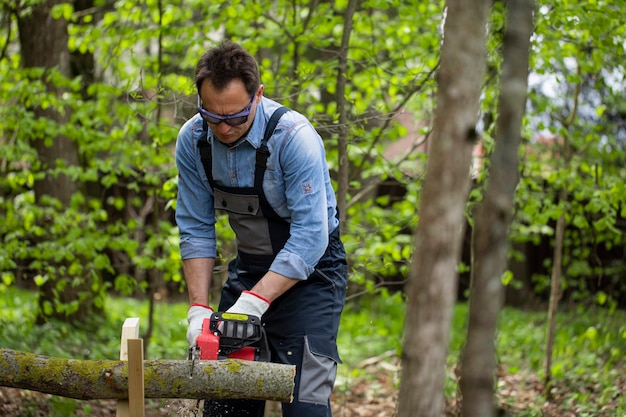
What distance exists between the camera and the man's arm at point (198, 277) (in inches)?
131

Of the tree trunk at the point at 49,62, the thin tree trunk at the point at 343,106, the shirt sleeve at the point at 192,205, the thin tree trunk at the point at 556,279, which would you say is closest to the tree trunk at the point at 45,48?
the tree trunk at the point at 49,62

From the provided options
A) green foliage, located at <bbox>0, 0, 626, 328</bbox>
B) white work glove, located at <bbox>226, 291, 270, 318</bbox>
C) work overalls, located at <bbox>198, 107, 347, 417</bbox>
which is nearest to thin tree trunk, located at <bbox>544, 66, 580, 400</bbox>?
green foliage, located at <bbox>0, 0, 626, 328</bbox>

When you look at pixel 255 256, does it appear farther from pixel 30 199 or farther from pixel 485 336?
pixel 30 199

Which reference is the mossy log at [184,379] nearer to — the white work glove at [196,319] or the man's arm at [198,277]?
the white work glove at [196,319]

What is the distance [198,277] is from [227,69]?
993 mm

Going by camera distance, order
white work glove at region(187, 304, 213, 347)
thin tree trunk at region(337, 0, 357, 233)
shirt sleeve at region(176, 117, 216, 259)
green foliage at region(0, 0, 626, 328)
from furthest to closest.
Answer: green foliage at region(0, 0, 626, 328) → thin tree trunk at region(337, 0, 357, 233) → shirt sleeve at region(176, 117, 216, 259) → white work glove at region(187, 304, 213, 347)

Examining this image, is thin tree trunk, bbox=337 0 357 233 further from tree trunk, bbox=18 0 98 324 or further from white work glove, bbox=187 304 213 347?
tree trunk, bbox=18 0 98 324

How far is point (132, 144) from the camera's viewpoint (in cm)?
593

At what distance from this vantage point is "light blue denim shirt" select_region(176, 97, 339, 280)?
3.04 m

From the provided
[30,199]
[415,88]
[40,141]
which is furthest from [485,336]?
[40,141]

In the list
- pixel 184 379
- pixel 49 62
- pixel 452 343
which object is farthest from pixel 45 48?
pixel 452 343

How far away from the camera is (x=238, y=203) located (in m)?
3.23

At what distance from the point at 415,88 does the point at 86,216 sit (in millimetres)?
2927

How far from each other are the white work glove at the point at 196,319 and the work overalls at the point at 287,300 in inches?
8.4
